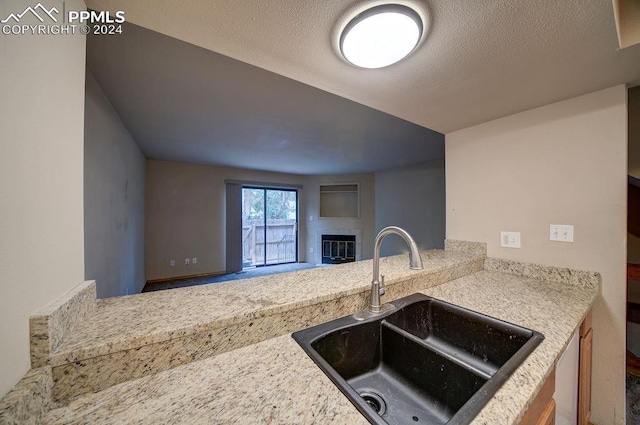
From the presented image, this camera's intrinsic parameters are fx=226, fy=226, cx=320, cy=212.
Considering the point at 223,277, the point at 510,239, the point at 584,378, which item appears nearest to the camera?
the point at 584,378

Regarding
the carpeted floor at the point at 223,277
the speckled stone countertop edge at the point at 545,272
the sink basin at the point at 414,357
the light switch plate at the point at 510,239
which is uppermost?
the light switch plate at the point at 510,239

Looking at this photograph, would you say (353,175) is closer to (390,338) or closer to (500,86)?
(500,86)

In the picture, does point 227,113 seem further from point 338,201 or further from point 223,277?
point 338,201

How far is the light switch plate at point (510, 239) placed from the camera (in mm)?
1727

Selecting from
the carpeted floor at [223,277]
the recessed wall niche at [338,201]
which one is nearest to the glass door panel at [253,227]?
the carpeted floor at [223,277]

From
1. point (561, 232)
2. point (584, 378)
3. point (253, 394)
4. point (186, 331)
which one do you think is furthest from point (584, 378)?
point (186, 331)

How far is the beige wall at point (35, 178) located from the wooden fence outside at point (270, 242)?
5196 millimetres

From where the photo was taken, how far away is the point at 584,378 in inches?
50.1

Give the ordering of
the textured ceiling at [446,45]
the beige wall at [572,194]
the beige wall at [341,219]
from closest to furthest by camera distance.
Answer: the textured ceiling at [446,45], the beige wall at [572,194], the beige wall at [341,219]

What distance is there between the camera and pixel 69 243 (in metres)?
0.68

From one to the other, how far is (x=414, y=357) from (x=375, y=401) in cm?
22

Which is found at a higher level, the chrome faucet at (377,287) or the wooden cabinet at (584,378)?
the chrome faucet at (377,287)

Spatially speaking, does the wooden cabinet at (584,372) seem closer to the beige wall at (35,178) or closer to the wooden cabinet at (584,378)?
the wooden cabinet at (584,378)

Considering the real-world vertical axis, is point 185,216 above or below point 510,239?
above
